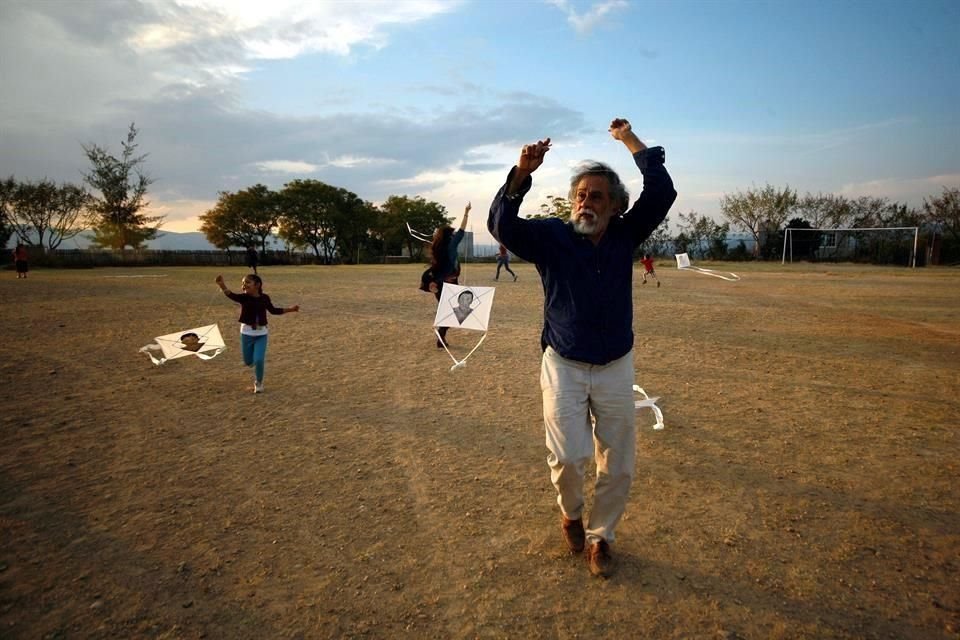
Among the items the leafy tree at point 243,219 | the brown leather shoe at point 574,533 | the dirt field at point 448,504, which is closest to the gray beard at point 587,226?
the brown leather shoe at point 574,533

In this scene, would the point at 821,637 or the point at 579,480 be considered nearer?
the point at 821,637

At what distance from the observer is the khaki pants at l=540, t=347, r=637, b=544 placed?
2.82 meters

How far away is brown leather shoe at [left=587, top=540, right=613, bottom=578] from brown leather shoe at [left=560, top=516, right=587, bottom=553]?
0.35 ft

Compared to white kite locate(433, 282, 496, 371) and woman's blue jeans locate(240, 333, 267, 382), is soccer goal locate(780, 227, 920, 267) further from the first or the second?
woman's blue jeans locate(240, 333, 267, 382)

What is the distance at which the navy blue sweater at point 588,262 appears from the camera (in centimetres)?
277

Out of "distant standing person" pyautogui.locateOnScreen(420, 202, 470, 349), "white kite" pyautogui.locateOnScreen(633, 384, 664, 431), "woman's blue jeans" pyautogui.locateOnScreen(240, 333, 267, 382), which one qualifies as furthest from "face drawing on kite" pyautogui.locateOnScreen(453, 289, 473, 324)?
"white kite" pyautogui.locateOnScreen(633, 384, 664, 431)

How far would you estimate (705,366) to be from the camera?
7.57 meters

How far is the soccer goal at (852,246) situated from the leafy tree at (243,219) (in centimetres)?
5058

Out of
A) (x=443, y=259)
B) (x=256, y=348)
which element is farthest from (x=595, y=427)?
(x=443, y=259)

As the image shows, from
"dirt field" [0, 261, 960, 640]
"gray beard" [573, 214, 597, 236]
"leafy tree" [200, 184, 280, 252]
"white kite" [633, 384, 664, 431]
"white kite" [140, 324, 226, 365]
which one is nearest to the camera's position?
"dirt field" [0, 261, 960, 640]

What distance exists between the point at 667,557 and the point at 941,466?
9.52ft

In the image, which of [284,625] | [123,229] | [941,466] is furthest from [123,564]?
[123,229]

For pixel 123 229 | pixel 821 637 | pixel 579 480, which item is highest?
pixel 123 229

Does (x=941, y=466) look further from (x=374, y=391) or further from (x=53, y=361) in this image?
(x=53, y=361)
